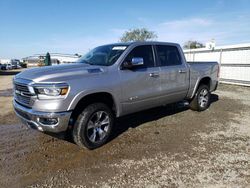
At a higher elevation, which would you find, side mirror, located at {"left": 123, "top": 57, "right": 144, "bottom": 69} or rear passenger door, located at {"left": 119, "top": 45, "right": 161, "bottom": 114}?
side mirror, located at {"left": 123, "top": 57, "right": 144, "bottom": 69}

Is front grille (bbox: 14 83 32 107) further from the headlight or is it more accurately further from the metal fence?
the metal fence

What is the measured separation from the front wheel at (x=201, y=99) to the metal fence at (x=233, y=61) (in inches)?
283

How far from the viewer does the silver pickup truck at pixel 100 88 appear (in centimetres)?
375

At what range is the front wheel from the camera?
688cm

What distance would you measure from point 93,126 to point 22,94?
1.39 metres

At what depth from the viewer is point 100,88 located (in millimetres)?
4176

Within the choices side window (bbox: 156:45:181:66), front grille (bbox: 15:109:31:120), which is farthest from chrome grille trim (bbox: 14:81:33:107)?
side window (bbox: 156:45:181:66)

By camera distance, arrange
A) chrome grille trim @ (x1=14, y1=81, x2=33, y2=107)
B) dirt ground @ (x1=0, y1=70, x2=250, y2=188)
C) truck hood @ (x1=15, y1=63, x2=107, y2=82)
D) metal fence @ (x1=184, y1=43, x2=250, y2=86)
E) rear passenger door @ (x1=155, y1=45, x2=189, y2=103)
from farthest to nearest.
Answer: metal fence @ (x1=184, y1=43, x2=250, y2=86) < rear passenger door @ (x1=155, y1=45, x2=189, y2=103) < chrome grille trim @ (x1=14, y1=81, x2=33, y2=107) < truck hood @ (x1=15, y1=63, x2=107, y2=82) < dirt ground @ (x1=0, y1=70, x2=250, y2=188)

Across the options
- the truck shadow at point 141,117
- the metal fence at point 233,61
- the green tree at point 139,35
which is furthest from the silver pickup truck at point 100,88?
the green tree at point 139,35

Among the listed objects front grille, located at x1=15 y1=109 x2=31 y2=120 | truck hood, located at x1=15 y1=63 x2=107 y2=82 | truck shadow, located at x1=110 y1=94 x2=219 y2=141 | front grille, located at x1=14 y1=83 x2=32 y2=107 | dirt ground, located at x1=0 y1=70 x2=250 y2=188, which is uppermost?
truck hood, located at x1=15 y1=63 x2=107 y2=82

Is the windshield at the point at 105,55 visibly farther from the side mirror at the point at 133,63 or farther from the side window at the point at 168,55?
the side window at the point at 168,55

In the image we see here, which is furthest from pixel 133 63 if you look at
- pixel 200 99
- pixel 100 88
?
pixel 200 99

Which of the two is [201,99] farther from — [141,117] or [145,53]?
[145,53]

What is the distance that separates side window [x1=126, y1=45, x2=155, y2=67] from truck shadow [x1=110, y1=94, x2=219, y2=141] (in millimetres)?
1619
